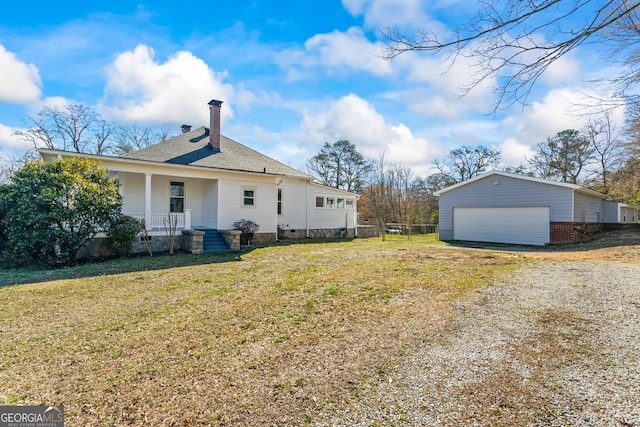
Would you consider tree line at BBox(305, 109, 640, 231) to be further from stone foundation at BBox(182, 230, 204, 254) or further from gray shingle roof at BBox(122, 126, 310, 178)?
stone foundation at BBox(182, 230, 204, 254)

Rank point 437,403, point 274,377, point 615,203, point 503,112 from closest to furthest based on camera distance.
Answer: point 437,403 < point 274,377 < point 503,112 < point 615,203

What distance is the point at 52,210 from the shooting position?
8.70 meters

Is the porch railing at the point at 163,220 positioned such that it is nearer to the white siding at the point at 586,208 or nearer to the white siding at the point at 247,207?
the white siding at the point at 247,207

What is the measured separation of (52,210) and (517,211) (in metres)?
18.2

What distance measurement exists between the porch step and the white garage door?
1250 cm

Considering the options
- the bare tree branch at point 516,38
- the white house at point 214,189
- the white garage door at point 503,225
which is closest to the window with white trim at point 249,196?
the white house at point 214,189

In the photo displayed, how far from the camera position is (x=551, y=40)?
3.16 meters

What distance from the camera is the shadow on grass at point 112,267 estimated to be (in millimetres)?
7721

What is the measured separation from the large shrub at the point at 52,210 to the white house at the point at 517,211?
1624cm

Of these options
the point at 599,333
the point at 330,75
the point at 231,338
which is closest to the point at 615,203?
the point at 330,75

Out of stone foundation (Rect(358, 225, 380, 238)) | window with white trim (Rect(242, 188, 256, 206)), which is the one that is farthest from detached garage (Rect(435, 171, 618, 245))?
window with white trim (Rect(242, 188, 256, 206))

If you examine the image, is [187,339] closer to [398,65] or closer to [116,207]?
[398,65]

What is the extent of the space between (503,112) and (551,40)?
79cm

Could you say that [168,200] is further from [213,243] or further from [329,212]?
[329,212]
